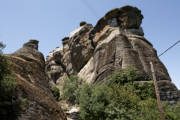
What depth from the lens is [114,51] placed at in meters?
31.0

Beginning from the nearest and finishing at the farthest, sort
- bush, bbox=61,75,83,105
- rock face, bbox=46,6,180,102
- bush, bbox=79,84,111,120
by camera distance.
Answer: bush, bbox=79,84,111,120
rock face, bbox=46,6,180,102
bush, bbox=61,75,83,105

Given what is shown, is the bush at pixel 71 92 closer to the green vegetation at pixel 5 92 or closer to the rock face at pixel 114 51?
the rock face at pixel 114 51

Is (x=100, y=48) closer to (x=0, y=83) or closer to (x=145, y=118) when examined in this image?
(x=145, y=118)

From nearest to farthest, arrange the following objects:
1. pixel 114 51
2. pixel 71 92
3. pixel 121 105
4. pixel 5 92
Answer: pixel 5 92
pixel 121 105
pixel 114 51
pixel 71 92

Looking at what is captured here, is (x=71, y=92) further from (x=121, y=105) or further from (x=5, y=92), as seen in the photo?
(x=5, y=92)

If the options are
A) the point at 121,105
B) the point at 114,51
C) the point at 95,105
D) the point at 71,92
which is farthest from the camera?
the point at 71,92

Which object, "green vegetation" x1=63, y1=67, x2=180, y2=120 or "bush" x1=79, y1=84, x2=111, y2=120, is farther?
"bush" x1=79, y1=84, x2=111, y2=120

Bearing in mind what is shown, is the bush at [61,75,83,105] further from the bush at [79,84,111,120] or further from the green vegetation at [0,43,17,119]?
the green vegetation at [0,43,17,119]

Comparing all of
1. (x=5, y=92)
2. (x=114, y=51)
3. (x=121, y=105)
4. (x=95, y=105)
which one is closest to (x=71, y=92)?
(x=114, y=51)

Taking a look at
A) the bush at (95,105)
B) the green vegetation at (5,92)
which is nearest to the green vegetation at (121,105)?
the bush at (95,105)

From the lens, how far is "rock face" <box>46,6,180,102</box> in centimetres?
2752

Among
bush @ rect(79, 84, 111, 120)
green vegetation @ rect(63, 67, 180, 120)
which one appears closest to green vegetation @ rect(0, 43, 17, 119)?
bush @ rect(79, 84, 111, 120)

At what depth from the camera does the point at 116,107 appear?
18.0 m

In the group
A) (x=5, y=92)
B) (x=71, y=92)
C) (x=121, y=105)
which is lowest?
(x=121, y=105)
